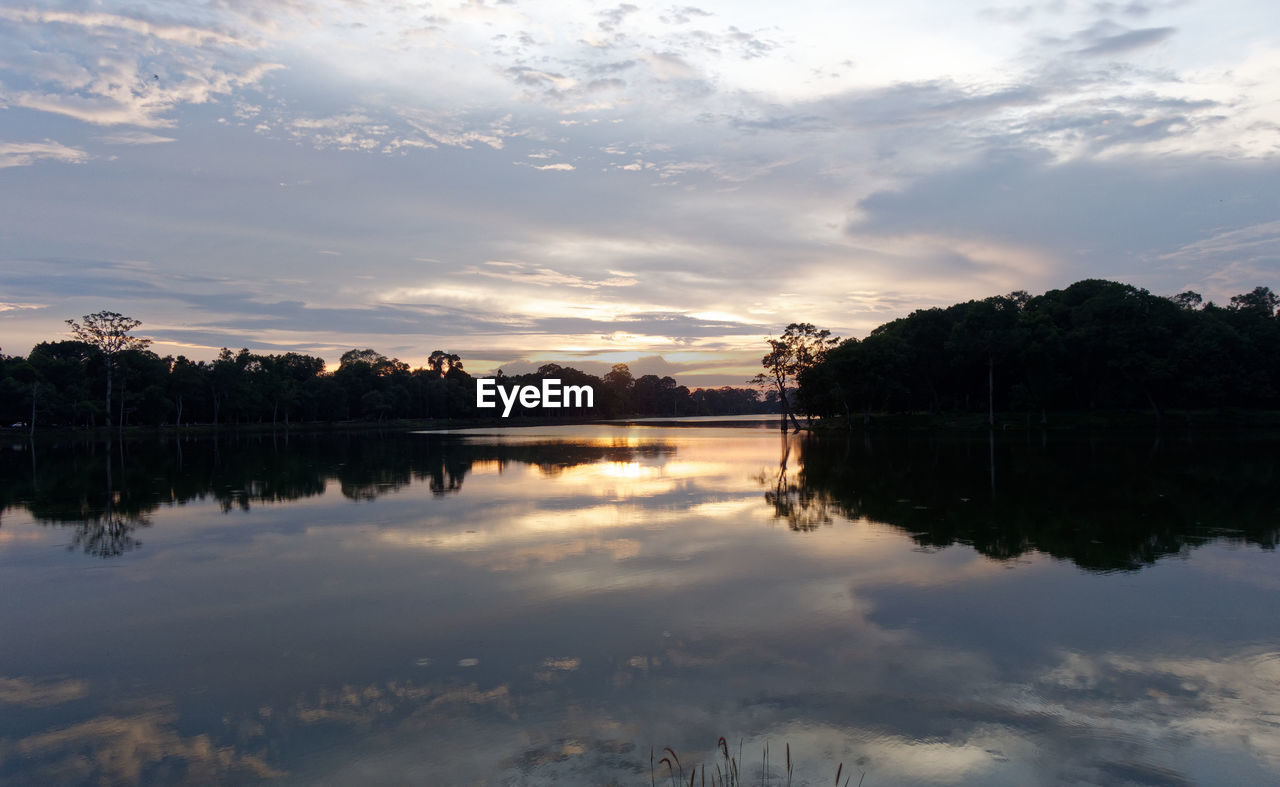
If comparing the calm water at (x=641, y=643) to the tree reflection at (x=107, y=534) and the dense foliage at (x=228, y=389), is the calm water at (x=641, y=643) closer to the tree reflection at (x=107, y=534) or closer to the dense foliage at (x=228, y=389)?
the tree reflection at (x=107, y=534)

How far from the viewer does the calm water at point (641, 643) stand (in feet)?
19.0

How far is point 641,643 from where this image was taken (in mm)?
8273

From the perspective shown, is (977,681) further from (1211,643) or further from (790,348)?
(790,348)

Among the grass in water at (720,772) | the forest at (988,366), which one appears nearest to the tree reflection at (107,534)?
the grass in water at (720,772)

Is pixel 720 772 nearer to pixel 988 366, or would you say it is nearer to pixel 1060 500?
pixel 1060 500

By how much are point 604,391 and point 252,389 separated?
7927cm

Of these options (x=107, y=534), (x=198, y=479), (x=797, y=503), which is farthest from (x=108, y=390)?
(x=797, y=503)

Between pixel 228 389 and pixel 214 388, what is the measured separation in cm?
188

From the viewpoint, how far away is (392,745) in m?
5.92

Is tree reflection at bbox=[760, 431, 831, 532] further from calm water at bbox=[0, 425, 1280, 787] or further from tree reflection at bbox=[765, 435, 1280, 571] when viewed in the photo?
calm water at bbox=[0, 425, 1280, 787]

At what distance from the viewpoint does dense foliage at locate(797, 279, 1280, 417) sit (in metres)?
69.0

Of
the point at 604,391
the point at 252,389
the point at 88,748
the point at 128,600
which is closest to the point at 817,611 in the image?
the point at 88,748

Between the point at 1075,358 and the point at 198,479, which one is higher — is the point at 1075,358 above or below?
above

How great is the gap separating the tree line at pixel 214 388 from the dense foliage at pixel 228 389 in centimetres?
16
